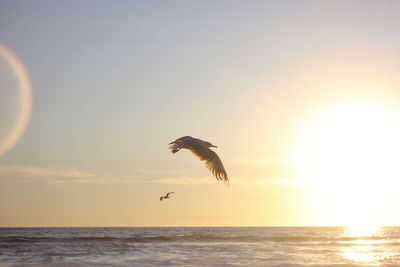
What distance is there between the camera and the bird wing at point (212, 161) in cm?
1085

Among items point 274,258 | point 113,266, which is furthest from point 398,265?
point 113,266

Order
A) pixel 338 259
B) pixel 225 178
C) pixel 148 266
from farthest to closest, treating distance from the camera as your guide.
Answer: pixel 338 259 → pixel 148 266 → pixel 225 178

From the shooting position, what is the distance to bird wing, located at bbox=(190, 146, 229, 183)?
35.6 ft

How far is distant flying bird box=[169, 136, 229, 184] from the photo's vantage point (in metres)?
10.8

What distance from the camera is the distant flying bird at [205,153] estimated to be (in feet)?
35.5

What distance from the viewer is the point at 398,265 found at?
21.1 metres

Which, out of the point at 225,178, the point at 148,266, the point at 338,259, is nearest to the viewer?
the point at 225,178

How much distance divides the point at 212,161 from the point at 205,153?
0.77ft

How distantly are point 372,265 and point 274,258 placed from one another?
4.55 m

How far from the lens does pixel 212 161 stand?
11.0m

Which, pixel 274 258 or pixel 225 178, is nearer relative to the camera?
pixel 225 178

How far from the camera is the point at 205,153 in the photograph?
11.2 meters

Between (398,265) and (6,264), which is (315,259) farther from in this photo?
(6,264)

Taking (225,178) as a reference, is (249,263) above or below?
below
